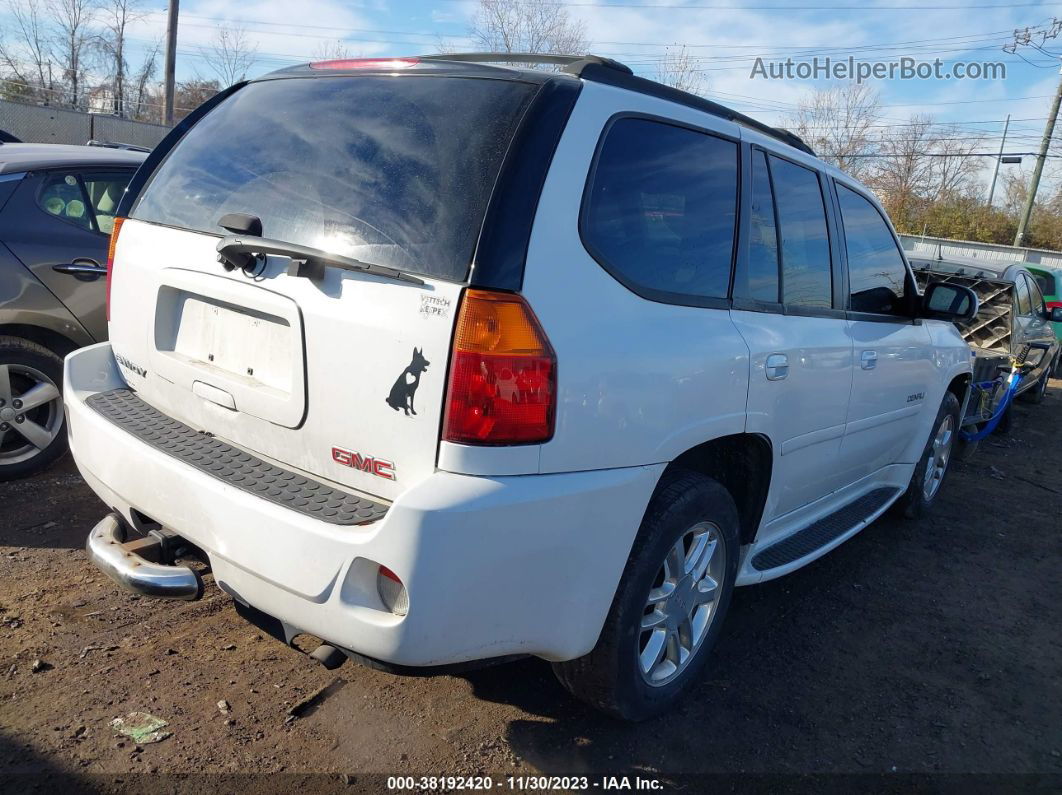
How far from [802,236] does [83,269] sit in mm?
3638

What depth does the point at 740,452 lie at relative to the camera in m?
3.01

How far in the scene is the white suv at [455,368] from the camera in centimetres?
199

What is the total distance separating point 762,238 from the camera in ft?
10.0

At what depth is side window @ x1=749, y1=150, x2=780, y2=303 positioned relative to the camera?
298 centimetres

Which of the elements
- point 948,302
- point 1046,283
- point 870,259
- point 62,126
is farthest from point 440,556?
point 62,126

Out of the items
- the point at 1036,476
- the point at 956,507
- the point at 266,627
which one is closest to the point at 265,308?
the point at 266,627

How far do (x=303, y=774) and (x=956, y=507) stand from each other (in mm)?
5039

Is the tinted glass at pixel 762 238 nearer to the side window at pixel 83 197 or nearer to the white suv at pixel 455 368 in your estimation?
the white suv at pixel 455 368

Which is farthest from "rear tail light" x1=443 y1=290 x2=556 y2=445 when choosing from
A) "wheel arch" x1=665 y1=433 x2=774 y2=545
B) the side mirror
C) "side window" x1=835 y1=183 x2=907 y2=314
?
the side mirror

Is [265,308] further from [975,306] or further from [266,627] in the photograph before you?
[975,306]

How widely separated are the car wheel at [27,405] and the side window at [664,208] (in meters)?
3.35

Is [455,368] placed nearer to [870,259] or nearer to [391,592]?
[391,592]

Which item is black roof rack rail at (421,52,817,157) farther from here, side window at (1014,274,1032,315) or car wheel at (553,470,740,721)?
side window at (1014,274,1032,315)

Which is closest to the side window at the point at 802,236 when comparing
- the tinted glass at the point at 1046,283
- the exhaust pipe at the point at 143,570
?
the exhaust pipe at the point at 143,570
